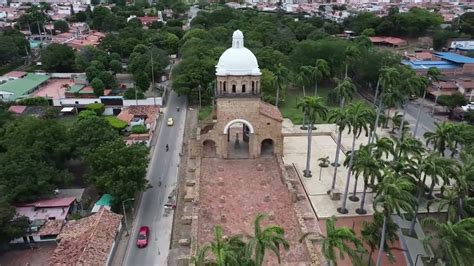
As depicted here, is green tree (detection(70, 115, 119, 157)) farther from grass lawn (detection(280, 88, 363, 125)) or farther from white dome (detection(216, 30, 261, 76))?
grass lawn (detection(280, 88, 363, 125))

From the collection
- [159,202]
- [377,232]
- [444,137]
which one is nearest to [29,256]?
[159,202]

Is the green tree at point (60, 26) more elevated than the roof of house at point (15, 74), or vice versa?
the green tree at point (60, 26)

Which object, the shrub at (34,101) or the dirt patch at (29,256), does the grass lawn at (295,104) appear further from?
the shrub at (34,101)

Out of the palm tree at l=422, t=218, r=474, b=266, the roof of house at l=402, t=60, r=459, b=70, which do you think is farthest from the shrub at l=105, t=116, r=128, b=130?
the roof of house at l=402, t=60, r=459, b=70

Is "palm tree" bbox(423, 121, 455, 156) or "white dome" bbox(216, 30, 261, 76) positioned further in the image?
"white dome" bbox(216, 30, 261, 76)

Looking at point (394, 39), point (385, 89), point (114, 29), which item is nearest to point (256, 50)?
point (385, 89)

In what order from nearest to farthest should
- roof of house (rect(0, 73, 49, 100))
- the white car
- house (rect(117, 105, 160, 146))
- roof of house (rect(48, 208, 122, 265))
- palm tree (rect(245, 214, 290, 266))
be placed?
1. palm tree (rect(245, 214, 290, 266))
2. roof of house (rect(48, 208, 122, 265))
3. house (rect(117, 105, 160, 146))
4. the white car
5. roof of house (rect(0, 73, 49, 100))

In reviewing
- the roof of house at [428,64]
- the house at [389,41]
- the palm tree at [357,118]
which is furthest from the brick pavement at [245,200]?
the house at [389,41]
